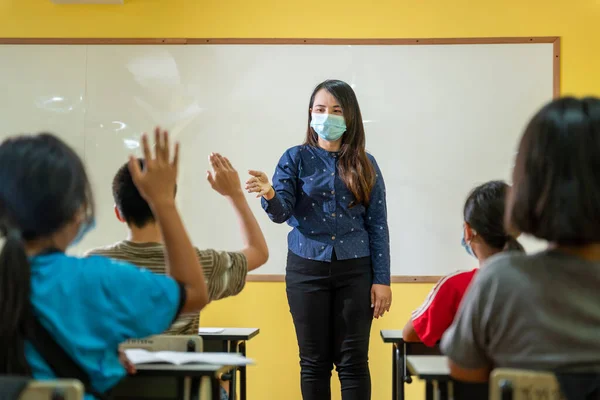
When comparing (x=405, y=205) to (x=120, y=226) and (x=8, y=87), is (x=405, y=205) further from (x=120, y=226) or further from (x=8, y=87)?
(x=8, y=87)

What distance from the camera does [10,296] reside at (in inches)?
43.2

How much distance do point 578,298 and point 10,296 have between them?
3.14 ft

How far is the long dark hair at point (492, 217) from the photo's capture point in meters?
1.91

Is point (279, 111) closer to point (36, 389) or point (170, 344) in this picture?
point (170, 344)

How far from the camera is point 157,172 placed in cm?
121

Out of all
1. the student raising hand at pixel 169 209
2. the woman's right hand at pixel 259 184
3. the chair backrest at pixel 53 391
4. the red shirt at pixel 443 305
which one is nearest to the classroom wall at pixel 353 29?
the woman's right hand at pixel 259 184

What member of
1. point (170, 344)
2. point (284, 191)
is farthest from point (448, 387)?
point (284, 191)

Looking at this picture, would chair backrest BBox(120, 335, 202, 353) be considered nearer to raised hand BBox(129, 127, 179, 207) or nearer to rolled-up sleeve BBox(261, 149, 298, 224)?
raised hand BBox(129, 127, 179, 207)

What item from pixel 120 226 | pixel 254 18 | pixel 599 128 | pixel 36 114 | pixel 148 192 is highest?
pixel 254 18

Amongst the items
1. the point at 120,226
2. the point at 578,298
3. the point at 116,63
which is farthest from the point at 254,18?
the point at 578,298

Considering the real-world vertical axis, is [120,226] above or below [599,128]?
below

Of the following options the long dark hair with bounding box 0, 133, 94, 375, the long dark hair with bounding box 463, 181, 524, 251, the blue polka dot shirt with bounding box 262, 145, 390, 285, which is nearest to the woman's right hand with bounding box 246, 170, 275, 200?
the blue polka dot shirt with bounding box 262, 145, 390, 285

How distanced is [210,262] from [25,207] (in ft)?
2.35

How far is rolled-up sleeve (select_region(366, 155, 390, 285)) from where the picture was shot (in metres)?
2.70
